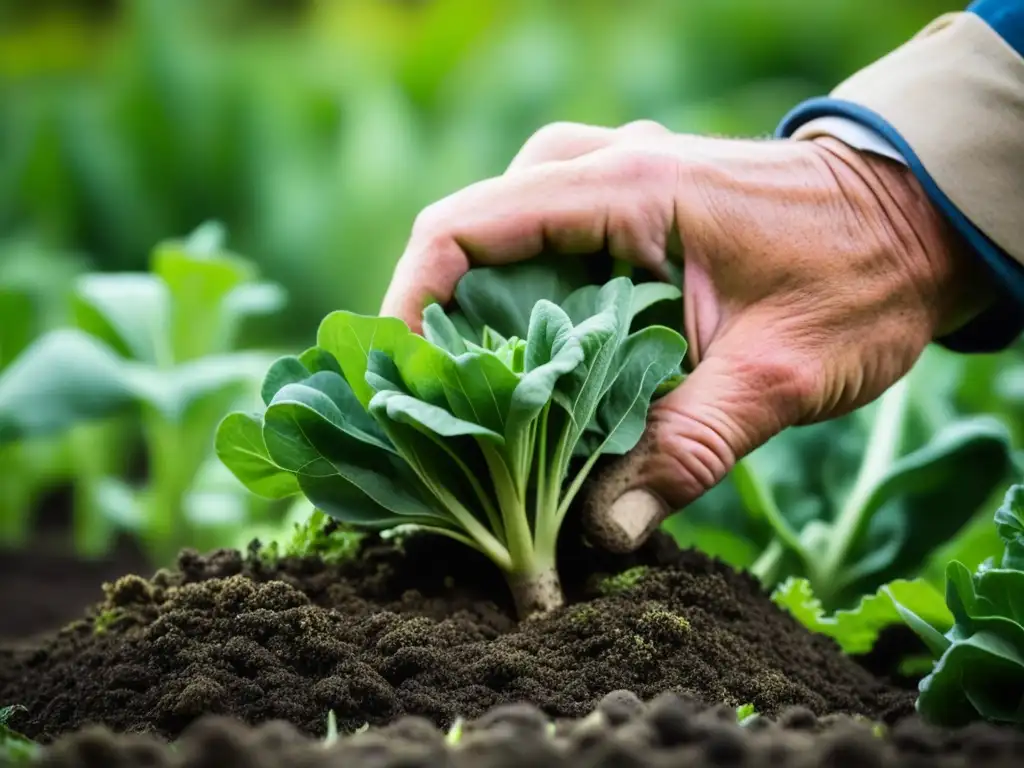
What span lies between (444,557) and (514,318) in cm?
33

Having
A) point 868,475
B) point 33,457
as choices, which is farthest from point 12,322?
point 868,475

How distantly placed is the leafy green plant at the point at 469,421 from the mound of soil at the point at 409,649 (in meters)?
0.09

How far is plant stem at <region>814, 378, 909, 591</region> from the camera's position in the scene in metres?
2.02

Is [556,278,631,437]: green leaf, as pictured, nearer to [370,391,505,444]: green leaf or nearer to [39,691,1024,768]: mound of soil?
[370,391,505,444]: green leaf

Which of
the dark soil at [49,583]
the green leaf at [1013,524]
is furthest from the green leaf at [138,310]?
the green leaf at [1013,524]

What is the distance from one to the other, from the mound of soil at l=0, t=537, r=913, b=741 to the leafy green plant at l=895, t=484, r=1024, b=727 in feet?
0.40

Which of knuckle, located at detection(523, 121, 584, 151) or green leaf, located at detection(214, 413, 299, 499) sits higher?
knuckle, located at detection(523, 121, 584, 151)

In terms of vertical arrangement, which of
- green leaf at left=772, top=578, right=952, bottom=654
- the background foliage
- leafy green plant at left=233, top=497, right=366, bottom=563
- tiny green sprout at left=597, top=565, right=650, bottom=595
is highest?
the background foliage

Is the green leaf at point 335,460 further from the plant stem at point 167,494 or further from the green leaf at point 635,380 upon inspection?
the plant stem at point 167,494

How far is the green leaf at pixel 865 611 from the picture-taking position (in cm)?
159

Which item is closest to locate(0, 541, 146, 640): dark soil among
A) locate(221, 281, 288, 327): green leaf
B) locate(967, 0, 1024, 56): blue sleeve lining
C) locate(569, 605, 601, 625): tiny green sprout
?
locate(221, 281, 288, 327): green leaf

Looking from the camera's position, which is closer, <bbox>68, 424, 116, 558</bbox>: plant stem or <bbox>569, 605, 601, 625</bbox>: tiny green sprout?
<bbox>569, 605, 601, 625</bbox>: tiny green sprout

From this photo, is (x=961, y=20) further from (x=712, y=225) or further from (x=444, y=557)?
(x=444, y=557)

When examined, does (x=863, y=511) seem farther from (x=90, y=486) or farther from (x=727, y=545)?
(x=90, y=486)
